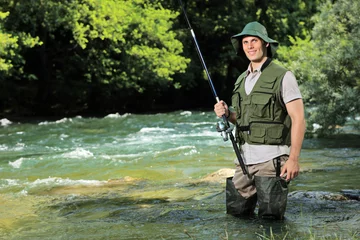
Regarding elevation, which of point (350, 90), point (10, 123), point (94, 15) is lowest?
point (10, 123)

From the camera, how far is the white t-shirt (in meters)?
4.24

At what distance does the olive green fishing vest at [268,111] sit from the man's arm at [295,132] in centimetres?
15

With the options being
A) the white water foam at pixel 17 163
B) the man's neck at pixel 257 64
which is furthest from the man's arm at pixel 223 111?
the white water foam at pixel 17 163

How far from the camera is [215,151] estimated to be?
1201cm

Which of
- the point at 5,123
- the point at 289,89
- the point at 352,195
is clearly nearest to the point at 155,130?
the point at 5,123

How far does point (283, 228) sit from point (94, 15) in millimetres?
18687

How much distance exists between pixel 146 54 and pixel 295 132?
67.7 ft

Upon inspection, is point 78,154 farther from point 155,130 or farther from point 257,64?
point 257,64

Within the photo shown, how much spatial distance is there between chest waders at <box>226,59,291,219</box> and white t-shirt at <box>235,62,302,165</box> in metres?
0.04

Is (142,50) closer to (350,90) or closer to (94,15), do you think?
(94,15)

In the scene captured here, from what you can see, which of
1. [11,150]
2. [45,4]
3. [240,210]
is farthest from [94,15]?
[240,210]

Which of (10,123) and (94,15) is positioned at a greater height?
(94,15)

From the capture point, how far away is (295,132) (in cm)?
420

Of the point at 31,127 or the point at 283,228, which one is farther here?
the point at 31,127
